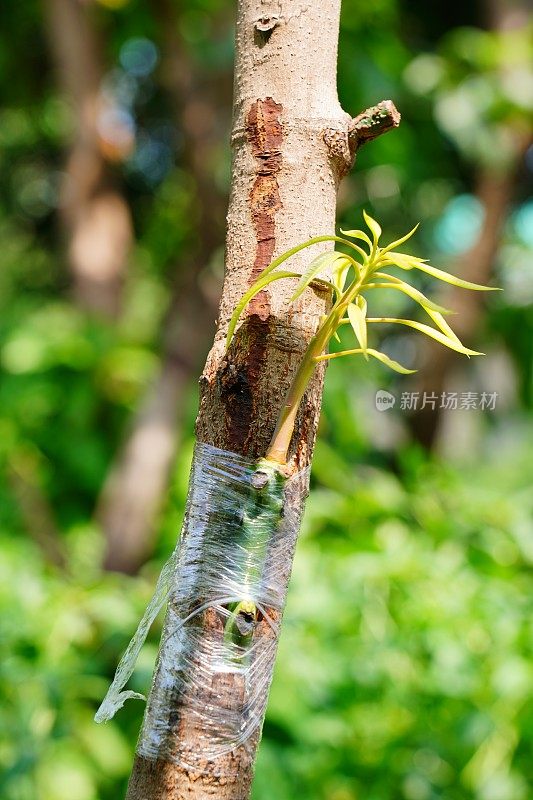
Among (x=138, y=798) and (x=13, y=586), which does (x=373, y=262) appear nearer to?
(x=138, y=798)

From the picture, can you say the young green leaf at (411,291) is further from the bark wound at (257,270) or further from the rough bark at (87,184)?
the rough bark at (87,184)

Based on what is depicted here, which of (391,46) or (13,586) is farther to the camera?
(391,46)

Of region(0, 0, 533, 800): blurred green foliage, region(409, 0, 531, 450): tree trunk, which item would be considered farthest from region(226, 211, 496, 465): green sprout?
region(409, 0, 531, 450): tree trunk

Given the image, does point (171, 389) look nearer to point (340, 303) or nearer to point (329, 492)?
point (329, 492)

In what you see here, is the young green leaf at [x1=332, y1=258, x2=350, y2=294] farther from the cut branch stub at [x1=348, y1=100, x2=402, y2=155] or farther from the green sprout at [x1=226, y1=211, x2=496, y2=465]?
the cut branch stub at [x1=348, y1=100, x2=402, y2=155]

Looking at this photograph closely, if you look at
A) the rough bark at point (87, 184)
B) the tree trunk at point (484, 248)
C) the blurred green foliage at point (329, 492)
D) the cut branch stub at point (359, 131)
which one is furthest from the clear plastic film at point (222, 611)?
the rough bark at point (87, 184)

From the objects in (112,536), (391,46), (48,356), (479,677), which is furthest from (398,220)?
(479,677)

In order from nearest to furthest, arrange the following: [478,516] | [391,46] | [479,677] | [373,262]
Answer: [373,262], [479,677], [478,516], [391,46]
